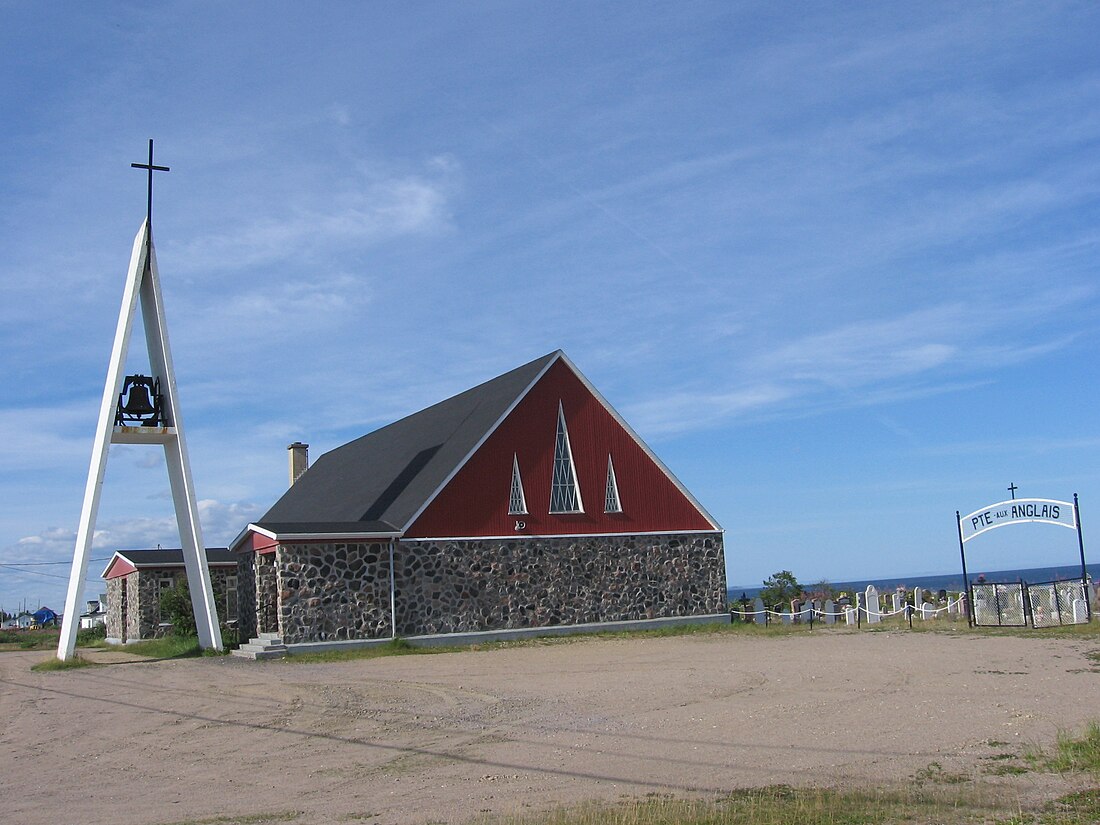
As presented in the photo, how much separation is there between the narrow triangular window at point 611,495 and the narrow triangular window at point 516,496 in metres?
2.61

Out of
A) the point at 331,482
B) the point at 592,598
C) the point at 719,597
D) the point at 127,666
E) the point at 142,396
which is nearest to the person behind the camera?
the point at 127,666

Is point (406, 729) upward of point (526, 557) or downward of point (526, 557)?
downward

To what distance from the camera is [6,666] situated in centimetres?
2730

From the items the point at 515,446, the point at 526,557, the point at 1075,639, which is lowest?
the point at 1075,639

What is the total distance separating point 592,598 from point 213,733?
1605 centimetres

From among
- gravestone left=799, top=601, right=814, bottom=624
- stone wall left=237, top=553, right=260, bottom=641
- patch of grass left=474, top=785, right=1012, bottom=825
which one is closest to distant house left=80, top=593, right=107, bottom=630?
stone wall left=237, top=553, right=260, bottom=641

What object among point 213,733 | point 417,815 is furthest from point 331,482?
point 417,815

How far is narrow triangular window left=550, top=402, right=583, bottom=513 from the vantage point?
28.3 metres

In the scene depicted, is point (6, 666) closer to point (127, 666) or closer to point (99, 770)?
point (127, 666)

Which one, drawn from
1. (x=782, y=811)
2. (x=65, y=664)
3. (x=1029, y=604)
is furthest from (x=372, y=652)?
(x=782, y=811)

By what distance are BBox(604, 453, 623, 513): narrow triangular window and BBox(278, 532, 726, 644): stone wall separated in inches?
33.0

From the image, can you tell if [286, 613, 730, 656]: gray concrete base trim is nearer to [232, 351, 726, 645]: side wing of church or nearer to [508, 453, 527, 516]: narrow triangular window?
[232, 351, 726, 645]: side wing of church

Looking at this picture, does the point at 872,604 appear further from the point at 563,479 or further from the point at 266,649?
the point at 266,649

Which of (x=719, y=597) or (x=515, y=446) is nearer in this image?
(x=515, y=446)
